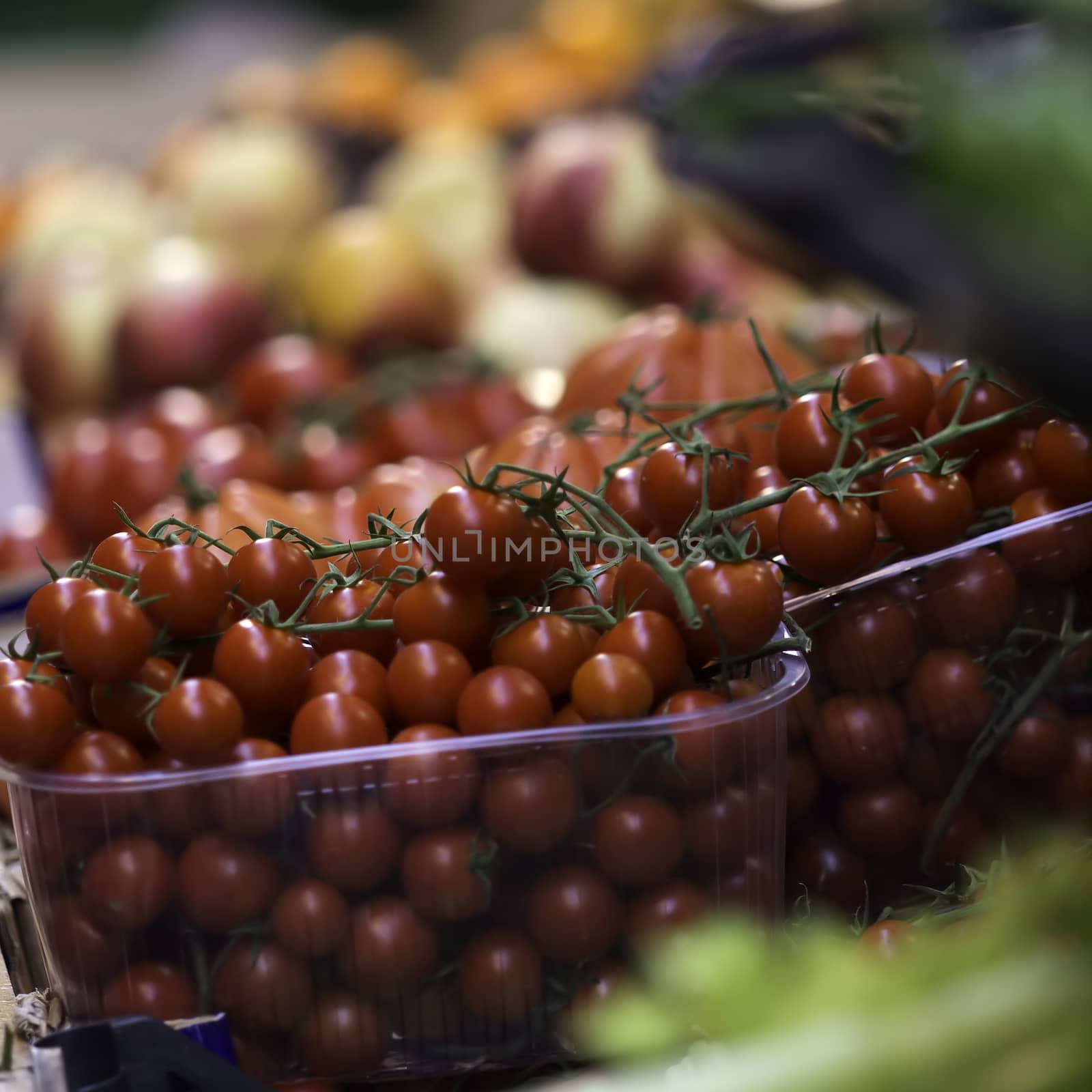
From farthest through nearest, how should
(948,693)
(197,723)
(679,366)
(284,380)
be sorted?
(284,380)
(679,366)
(948,693)
(197,723)

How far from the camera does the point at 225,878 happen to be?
60 cm

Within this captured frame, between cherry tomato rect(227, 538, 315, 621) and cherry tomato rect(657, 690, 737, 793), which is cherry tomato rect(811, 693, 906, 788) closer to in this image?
cherry tomato rect(657, 690, 737, 793)

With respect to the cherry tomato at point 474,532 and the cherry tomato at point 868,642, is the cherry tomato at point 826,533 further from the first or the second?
the cherry tomato at point 474,532

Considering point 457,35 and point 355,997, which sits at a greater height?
point 457,35

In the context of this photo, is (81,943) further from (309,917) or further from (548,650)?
(548,650)

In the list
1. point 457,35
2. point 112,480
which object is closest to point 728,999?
point 112,480

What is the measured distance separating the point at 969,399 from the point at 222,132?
228 centimetres

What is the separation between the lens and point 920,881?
27.9 inches

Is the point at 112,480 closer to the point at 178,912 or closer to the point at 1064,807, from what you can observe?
the point at 178,912

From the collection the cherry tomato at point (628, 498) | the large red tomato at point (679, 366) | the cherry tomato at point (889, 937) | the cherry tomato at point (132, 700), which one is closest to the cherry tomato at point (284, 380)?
the large red tomato at point (679, 366)

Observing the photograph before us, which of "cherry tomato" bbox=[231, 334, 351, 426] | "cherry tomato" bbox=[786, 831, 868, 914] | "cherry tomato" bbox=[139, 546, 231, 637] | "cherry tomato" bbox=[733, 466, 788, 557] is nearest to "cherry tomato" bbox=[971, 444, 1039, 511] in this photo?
"cherry tomato" bbox=[733, 466, 788, 557]

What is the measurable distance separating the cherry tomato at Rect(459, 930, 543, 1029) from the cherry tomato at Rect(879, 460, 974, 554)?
Result: 289 millimetres

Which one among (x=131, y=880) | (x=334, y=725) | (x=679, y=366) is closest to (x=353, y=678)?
(x=334, y=725)

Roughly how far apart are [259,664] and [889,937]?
327 mm
